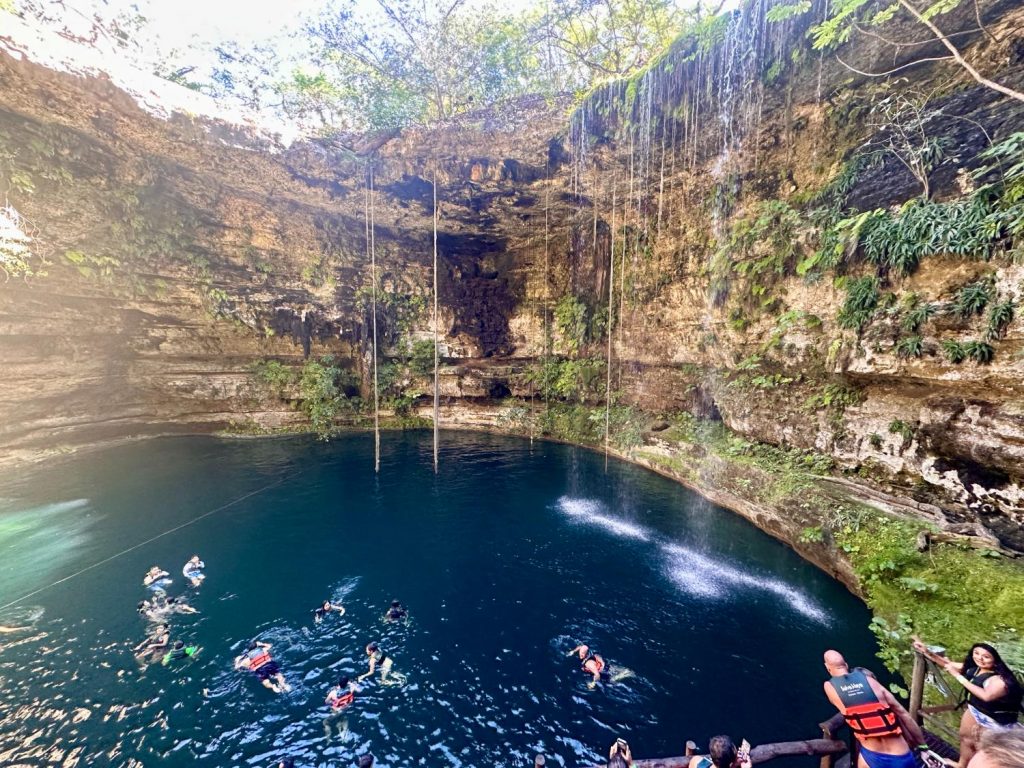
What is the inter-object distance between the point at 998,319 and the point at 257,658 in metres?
16.3

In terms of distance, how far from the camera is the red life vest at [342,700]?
6887 millimetres

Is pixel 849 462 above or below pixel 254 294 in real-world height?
below

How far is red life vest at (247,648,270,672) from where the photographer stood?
7.61 meters

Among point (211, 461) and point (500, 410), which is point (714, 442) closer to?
point (500, 410)

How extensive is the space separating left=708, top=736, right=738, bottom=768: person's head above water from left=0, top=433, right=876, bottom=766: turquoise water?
2.50 meters

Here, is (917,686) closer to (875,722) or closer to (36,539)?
(875,722)

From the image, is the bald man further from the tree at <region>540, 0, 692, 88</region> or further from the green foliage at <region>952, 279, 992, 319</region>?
the tree at <region>540, 0, 692, 88</region>

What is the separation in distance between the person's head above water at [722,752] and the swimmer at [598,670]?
12.0 ft

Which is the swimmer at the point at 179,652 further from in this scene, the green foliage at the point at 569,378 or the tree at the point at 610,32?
the tree at the point at 610,32

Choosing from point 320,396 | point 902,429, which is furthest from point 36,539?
point 902,429

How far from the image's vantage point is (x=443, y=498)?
52.4 ft

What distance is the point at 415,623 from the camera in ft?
29.7

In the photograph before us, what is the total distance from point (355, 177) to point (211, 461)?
15.6m

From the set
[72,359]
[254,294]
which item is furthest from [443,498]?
[72,359]
